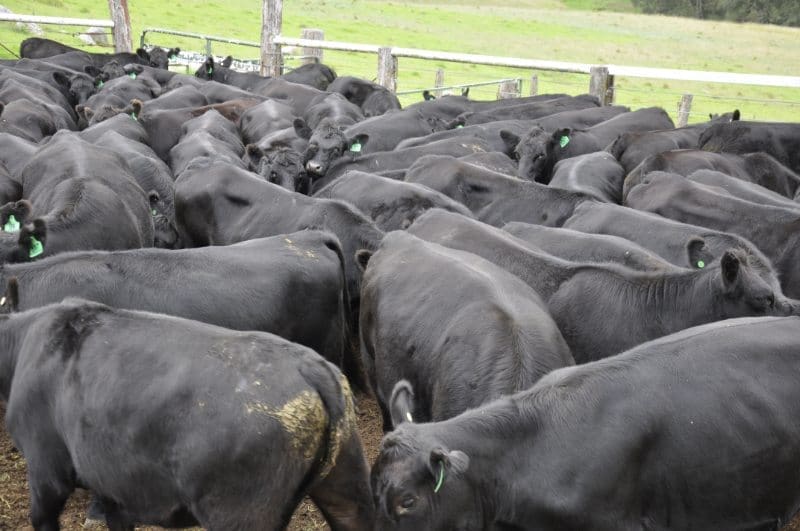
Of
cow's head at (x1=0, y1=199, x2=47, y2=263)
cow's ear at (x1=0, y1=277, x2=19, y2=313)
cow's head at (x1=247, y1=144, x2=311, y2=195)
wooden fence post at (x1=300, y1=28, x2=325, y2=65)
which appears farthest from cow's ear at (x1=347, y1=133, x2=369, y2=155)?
wooden fence post at (x1=300, y1=28, x2=325, y2=65)

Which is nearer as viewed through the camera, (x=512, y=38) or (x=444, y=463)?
(x=444, y=463)

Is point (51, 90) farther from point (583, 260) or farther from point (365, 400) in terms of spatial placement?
point (583, 260)

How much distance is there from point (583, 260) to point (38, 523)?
3.72m

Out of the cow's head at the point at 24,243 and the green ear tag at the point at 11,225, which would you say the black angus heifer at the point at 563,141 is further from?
the cow's head at the point at 24,243

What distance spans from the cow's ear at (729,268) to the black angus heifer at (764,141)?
529 cm

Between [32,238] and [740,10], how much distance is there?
59079mm

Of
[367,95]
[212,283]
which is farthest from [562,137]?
[212,283]

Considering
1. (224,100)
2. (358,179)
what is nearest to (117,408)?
(358,179)

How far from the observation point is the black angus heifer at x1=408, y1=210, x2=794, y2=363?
5.05 m

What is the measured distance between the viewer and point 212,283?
5125mm

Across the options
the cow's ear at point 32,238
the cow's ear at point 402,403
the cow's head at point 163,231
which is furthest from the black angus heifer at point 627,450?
the cow's head at point 163,231

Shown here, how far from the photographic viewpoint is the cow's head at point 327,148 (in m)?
8.87

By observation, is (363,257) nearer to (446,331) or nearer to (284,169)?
(446,331)

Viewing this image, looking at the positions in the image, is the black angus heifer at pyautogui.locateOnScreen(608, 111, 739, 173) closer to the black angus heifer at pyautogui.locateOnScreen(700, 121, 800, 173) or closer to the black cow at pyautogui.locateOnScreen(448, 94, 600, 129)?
the black angus heifer at pyautogui.locateOnScreen(700, 121, 800, 173)
